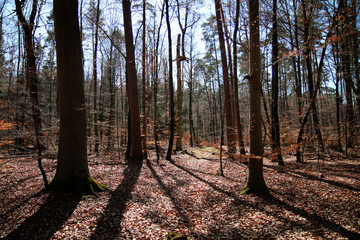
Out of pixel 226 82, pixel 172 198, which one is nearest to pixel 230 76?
pixel 226 82

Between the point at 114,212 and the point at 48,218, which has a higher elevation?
the point at 48,218

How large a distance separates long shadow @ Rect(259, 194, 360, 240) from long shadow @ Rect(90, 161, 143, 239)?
359 cm

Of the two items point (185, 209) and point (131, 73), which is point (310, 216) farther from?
point (131, 73)

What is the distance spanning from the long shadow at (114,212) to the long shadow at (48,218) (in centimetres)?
68

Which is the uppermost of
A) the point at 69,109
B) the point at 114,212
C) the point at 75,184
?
the point at 69,109

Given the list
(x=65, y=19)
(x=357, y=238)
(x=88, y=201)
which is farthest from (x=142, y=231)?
(x=65, y=19)

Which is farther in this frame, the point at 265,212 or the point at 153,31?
the point at 153,31

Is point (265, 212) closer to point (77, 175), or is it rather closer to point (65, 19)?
point (77, 175)

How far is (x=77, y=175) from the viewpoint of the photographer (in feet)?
15.5

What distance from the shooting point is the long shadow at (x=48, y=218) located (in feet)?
10.2

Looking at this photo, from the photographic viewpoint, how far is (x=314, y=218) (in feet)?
12.8

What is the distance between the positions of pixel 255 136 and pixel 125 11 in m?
8.59

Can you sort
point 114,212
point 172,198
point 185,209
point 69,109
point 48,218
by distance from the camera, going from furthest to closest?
1. point 172,198
2. point 69,109
3. point 185,209
4. point 114,212
5. point 48,218

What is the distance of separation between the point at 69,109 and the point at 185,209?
12.3 feet
